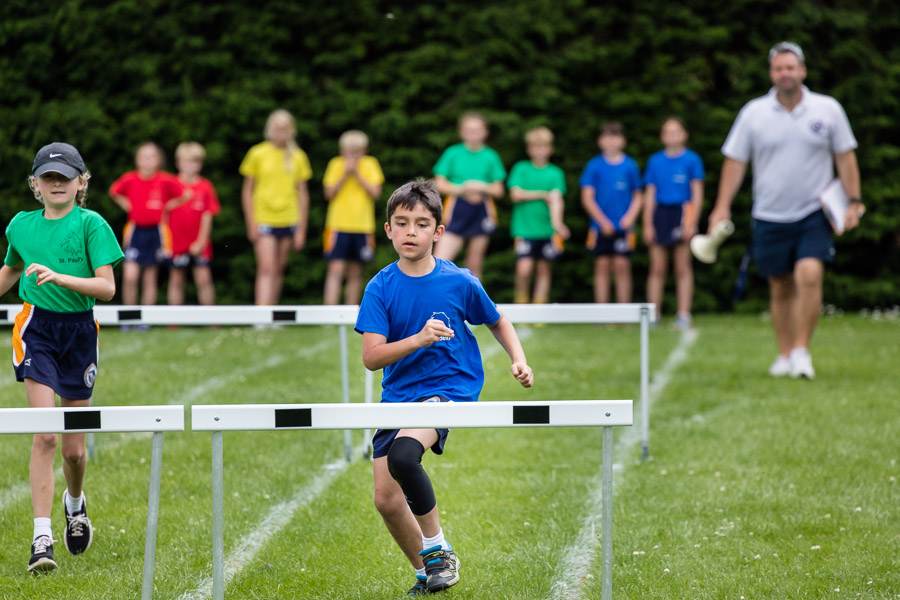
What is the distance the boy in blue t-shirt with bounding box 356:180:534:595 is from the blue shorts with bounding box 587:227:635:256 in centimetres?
862

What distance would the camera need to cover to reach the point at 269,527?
5402 mm

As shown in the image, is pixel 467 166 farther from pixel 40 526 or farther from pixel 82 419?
pixel 82 419

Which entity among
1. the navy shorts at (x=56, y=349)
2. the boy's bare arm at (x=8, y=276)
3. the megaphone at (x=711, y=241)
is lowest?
the navy shorts at (x=56, y=349)

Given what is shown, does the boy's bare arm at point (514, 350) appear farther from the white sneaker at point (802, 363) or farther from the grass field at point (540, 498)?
the white sneaker at point (802, 363)

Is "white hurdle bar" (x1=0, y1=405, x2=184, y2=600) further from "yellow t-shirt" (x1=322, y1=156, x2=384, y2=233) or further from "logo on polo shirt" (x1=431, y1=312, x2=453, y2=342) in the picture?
"yellow t-shirt" (x1=322, y1=156, x2=384, y2=233)

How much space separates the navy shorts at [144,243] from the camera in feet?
43.0

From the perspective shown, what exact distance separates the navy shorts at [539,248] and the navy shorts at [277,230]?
2516 mm

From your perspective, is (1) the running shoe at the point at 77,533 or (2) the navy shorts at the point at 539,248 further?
(2) the navy shorts at the point at 539,248

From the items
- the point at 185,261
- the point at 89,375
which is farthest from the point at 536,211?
the point at 89,375

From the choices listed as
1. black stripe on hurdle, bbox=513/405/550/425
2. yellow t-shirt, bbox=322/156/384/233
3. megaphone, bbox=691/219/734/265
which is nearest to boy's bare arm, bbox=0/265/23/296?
black stripe on hurdle, bbox=513/405/550/425

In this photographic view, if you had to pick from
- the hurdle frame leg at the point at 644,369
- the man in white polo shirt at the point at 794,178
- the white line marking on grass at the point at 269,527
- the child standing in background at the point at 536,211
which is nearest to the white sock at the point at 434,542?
the white line marking on grass at the point at 269,527

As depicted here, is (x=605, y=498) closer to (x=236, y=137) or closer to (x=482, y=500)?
(x=482, y=500)

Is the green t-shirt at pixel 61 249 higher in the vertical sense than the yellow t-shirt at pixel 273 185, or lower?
lower

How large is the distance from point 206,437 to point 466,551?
2.87 meters
